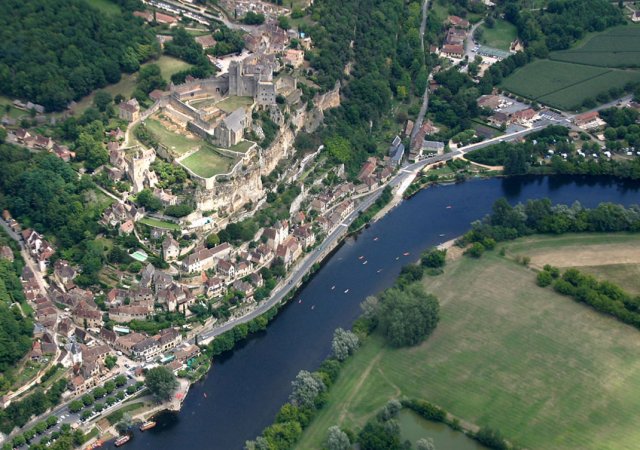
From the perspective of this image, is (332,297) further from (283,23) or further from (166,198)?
(283,23)

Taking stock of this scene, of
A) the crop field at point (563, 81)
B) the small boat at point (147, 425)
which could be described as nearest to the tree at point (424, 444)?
the small boat at point (147, 425)

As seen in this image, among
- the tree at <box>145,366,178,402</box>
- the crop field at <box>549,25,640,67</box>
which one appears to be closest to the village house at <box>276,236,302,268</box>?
the tree at <box>145,366,178,402</box>

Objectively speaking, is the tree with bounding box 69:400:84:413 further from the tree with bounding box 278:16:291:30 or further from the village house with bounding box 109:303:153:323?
the tree with bounding box 278:16:291:30

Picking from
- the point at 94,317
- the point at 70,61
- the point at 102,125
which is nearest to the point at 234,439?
the point at 94,317

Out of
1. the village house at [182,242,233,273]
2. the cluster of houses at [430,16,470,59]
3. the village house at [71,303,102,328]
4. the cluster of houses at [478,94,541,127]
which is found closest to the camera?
the village house at [71,303,102,328]

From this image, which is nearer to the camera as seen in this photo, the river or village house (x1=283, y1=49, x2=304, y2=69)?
the river
